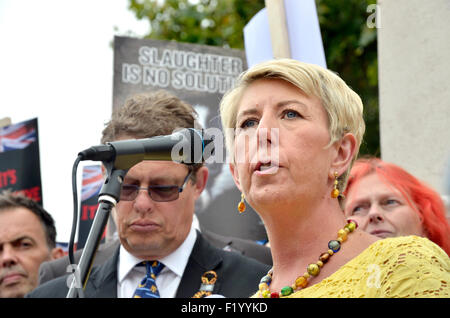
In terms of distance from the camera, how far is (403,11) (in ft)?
13.9

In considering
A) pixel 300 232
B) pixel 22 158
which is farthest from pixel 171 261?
pixel 22 158

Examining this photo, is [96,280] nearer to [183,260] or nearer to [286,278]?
[183,260]

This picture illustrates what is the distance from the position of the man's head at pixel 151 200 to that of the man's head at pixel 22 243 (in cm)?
149

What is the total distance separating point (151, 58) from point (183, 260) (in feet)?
6.24

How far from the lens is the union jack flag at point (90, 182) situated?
4.57 meters

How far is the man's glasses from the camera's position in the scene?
126 inches

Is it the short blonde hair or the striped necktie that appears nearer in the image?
the short blonde hair

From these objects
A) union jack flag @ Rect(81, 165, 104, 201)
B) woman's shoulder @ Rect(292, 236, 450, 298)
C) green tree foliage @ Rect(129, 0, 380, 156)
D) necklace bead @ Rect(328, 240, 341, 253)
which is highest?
green tree foliage @ Rect(129, 0, 380, 156)

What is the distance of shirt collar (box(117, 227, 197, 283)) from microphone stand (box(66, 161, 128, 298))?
4.27 feet

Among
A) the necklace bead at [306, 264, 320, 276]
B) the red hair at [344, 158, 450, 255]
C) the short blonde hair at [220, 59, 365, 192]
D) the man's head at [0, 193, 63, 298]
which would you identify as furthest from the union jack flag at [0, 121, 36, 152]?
the necklace bead at [306, 264, 320, 276]

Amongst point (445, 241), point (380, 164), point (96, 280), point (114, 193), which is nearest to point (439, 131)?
point (380, 164)

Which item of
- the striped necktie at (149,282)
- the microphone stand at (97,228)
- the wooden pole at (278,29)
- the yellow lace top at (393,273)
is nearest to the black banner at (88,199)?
the striped necktie at (149,282)

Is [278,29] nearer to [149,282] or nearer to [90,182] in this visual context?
[149,282]

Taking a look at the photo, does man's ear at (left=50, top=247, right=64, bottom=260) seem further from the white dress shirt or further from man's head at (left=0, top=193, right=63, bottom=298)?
the white dress shirt
